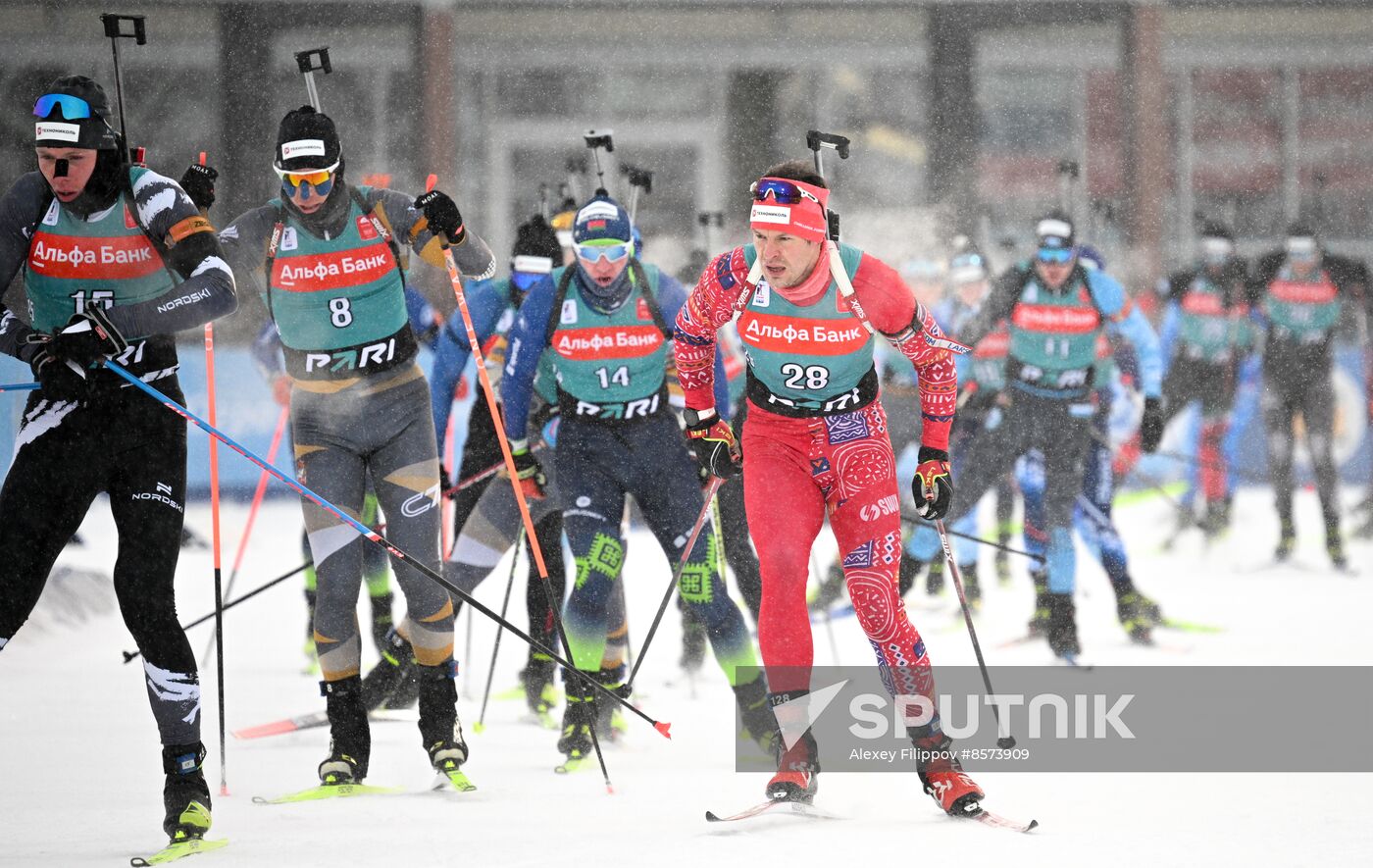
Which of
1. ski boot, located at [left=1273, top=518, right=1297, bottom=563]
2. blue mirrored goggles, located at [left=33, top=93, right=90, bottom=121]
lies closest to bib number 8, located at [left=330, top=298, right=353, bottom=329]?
blue mirrored goggles, located at [left=33, top=93, right=90, bottom=121]

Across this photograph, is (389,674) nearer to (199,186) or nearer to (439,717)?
(439,717)

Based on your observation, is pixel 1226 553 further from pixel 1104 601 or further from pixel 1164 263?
pixel 1164 263

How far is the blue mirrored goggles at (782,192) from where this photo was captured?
180 inches

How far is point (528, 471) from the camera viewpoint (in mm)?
5590

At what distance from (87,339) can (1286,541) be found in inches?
337

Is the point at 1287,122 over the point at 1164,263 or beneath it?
over

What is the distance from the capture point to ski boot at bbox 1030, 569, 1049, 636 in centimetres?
773

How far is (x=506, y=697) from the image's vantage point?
694 centimetres

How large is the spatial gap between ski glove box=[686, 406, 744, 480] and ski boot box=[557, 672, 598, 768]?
2.97 ft

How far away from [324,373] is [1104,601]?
19.4 feet

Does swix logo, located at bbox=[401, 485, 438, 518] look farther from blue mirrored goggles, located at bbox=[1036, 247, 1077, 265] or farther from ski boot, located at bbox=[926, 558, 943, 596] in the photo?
ski boot, located at bbox=[926, 558, 943, 596]

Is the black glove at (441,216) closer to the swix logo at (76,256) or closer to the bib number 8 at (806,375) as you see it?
the swix logo at (76,256)

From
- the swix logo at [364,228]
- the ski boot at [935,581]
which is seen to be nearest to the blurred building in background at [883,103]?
the ski boot at [935,581]

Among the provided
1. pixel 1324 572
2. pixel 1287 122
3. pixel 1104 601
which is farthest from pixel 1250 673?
pixel 1287 122
